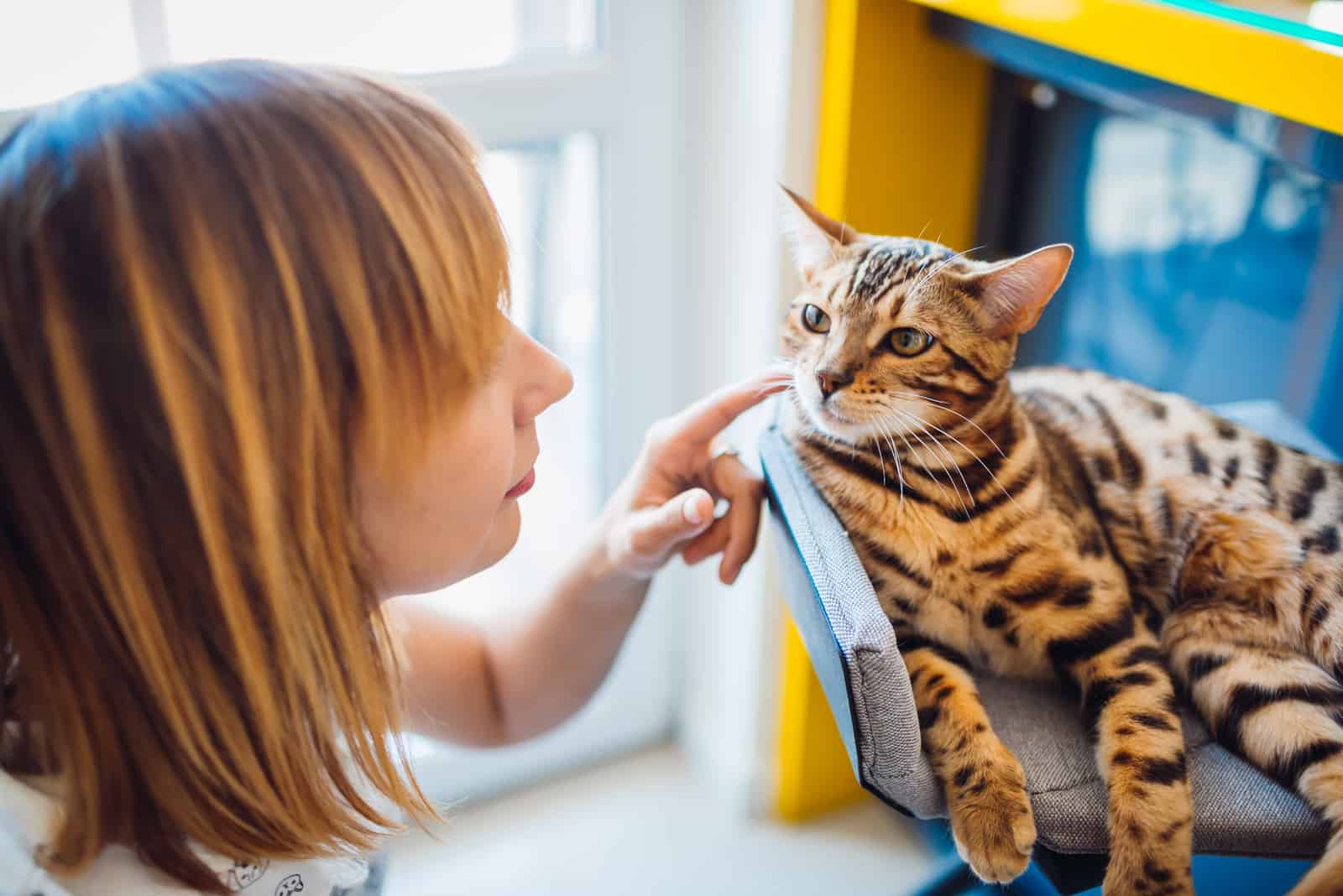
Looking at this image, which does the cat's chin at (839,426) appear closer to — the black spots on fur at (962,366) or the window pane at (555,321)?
the black spots on fur at (962,366)

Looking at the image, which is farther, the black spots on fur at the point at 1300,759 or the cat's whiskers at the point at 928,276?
the cat's whiskers at the point at 928,276

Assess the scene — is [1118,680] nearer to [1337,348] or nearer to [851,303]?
[851,303]

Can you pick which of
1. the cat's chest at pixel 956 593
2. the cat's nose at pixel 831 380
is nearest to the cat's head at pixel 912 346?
the cat's nose at pixel 831 380

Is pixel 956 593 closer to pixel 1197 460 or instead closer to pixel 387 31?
pixel 1197 460

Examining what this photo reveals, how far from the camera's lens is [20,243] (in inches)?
19.1

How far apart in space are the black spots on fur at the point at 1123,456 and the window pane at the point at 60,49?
1066mm

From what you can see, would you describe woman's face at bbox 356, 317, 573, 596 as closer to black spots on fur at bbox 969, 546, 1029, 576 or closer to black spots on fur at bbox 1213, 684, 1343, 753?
black spots on fur at bbox 969, 546, 1029, 576

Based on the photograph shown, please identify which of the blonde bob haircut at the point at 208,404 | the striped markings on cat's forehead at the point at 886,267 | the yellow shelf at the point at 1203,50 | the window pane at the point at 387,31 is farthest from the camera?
the window pane at the point at 387,31

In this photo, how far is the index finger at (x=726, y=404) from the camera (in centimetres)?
88

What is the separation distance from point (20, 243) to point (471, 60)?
0.89 meters

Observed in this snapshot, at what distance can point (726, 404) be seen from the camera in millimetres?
876

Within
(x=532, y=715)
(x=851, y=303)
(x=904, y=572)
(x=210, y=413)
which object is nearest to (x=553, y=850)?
(x=532, y=715)

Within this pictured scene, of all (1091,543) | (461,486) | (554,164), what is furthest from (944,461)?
(554,164)

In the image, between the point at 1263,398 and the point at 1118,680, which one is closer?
the point at 1118,680
